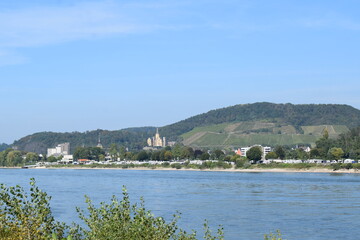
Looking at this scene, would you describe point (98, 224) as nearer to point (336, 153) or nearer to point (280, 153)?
point (336, 153)

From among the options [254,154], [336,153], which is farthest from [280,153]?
[336,153]

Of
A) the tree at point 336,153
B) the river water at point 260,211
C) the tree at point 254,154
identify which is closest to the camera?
the river water at point 260,211

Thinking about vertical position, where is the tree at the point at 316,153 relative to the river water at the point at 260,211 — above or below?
above

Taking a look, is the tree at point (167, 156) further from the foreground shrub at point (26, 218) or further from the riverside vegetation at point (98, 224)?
the foreground shrub at point (26, 218)

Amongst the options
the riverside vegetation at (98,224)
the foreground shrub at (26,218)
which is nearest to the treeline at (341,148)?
the riverside vegetation at (98,224)

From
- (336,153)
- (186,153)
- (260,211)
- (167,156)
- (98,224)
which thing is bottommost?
(260,211)

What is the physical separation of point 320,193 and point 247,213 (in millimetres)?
21614

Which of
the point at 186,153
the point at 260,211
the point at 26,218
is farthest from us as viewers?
the point at 186,153

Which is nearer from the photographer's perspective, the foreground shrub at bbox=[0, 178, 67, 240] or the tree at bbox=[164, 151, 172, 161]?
the foreground shrub at bbox=[0, 178, 67, 240]

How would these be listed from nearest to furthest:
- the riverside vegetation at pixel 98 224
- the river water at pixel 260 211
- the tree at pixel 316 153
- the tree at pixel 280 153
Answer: the riverside vegetation at pixel 98 224 < the river water at pixel 260 211 < the tree at pixel 316 153 < the tree at pixel 280 153

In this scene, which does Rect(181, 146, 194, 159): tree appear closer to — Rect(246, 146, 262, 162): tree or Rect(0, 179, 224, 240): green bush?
Rect(246, 146, 262, 162): tree

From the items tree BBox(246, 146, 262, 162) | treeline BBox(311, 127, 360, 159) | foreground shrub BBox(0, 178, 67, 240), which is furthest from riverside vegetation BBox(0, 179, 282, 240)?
tree BBox(246, 146, 262, 162)

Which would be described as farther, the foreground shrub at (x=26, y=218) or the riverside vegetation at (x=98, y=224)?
the foreground shrub at (x=26, y=218)

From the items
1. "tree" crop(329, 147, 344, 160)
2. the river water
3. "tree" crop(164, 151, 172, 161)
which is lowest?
the river water
